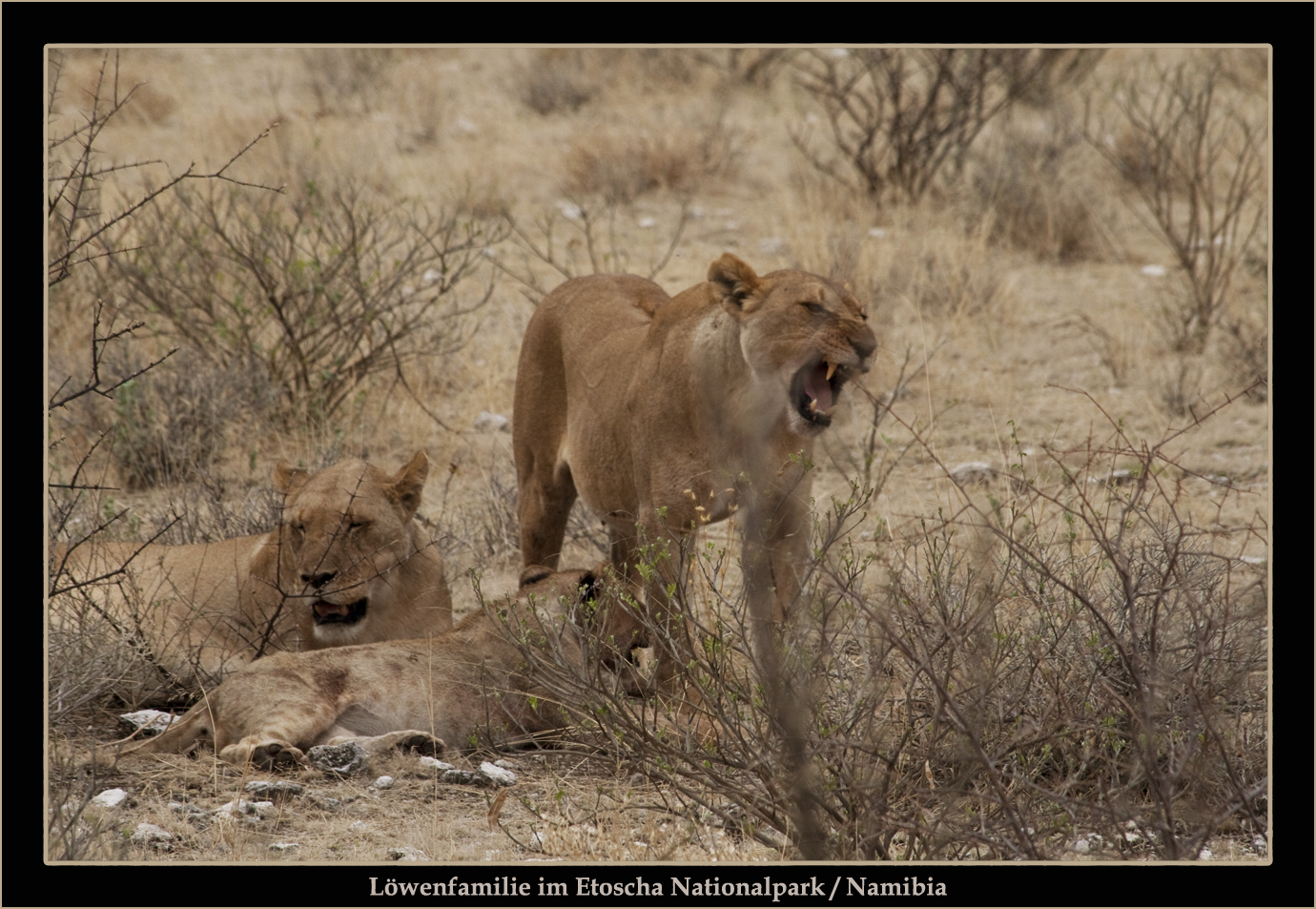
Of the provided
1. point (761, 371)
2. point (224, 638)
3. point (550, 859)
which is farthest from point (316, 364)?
point (550, 859)

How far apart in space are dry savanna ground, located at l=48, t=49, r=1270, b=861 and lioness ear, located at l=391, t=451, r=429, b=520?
824 mm

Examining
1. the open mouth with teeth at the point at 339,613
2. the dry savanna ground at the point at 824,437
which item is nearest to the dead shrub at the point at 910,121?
the dry savanna ground at the point at 824,437

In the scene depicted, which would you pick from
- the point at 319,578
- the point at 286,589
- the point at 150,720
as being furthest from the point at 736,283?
the point at 150,720

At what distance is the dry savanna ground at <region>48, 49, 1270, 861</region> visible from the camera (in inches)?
145

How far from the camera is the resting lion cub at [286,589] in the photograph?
4883 mm

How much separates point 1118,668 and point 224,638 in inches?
117

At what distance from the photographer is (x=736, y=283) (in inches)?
184

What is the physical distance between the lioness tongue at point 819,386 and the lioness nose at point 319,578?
1646mm

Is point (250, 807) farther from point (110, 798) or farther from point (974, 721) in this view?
point (974, 721)

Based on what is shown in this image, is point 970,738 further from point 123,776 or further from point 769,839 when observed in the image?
point 123,776

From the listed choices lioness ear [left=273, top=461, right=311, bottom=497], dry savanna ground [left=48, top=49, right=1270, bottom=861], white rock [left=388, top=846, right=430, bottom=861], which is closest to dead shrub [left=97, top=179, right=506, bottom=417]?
dry savanna ground [left=48, top=49, right=1270, bottom=861]

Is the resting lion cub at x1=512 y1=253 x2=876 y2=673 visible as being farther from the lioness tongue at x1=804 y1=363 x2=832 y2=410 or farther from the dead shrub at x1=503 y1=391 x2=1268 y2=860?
the dead shrub at x1=503 y1=391 x2=1268 y2=860

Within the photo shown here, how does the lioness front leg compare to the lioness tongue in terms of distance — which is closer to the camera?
the lioness front leg

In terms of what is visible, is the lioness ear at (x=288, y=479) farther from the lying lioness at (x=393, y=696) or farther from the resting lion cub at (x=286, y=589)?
the lying lioness at (x=393, y=696)
